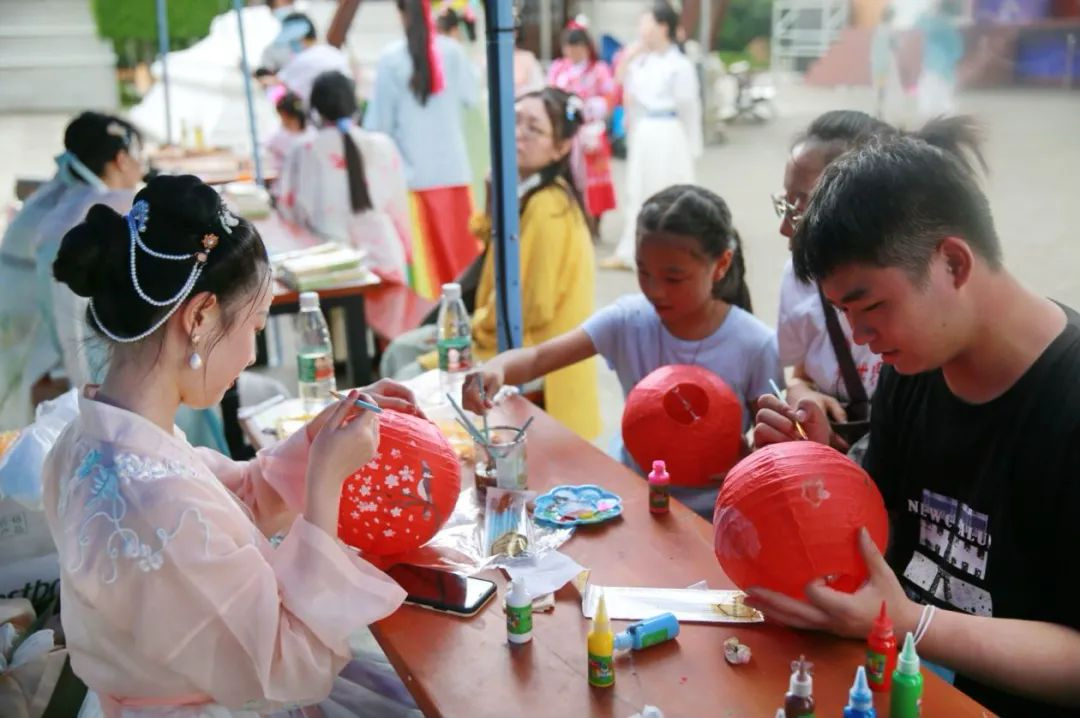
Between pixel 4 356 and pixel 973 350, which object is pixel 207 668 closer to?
pixel 973 350

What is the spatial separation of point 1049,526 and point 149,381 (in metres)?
1.58

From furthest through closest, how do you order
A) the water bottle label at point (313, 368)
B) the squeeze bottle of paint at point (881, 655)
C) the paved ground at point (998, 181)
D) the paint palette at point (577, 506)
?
the paved ground at point (998, 181), the water bottle label at point (313, 368), the paint palette at point (577, 506), the squeeze bottle of paint at point (881, 655)

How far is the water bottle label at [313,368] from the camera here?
→ 3115 millimetres

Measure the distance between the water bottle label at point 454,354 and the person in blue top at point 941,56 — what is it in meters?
7.38

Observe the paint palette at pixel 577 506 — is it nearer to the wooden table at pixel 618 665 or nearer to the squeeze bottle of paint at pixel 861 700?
the wooden table at pixel 618 665

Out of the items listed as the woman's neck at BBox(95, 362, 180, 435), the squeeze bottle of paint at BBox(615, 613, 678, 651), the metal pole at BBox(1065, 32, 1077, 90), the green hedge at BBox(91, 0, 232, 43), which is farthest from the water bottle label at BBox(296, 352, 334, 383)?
the green hedge at BBox(91, 0, 232, 43)

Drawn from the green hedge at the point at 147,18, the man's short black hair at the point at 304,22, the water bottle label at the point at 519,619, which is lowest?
the water bottle label at the point at 519,619

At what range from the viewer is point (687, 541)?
82.8 inches

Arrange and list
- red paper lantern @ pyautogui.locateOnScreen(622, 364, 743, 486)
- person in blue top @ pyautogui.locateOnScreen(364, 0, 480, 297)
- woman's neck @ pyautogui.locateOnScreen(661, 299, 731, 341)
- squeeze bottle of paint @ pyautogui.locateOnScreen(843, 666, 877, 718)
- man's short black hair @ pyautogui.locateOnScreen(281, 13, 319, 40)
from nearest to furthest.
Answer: squeeze bottle of paint @ pyautogui.locateOnScreen(843, 666, 877, 718)
red paper lantern @ pyautogui.locateOnScreen(622, 364, 743, 486)
woman's neck @ pyautogui.locateOnScreen(661, 299, 731, 341)
person in blue top @ pyautogui.locateOnScreen(364, 0, 480, 297)
man's short black hair @ pyautogui.locateOnScreen(281, 13, 319, 40)

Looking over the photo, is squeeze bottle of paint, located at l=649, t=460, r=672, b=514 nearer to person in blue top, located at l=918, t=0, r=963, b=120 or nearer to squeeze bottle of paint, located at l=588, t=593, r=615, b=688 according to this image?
squeeze bottle of paint, located at l=588, t=593, r=615, b=688

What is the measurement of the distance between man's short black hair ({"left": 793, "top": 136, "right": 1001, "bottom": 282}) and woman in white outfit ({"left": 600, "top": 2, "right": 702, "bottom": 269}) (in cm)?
696

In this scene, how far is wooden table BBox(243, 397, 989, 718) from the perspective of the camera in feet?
5.12

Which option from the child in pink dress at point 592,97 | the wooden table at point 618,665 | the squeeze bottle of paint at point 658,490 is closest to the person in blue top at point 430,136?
the child in pink dress at point 592,97

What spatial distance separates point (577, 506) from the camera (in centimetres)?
225
